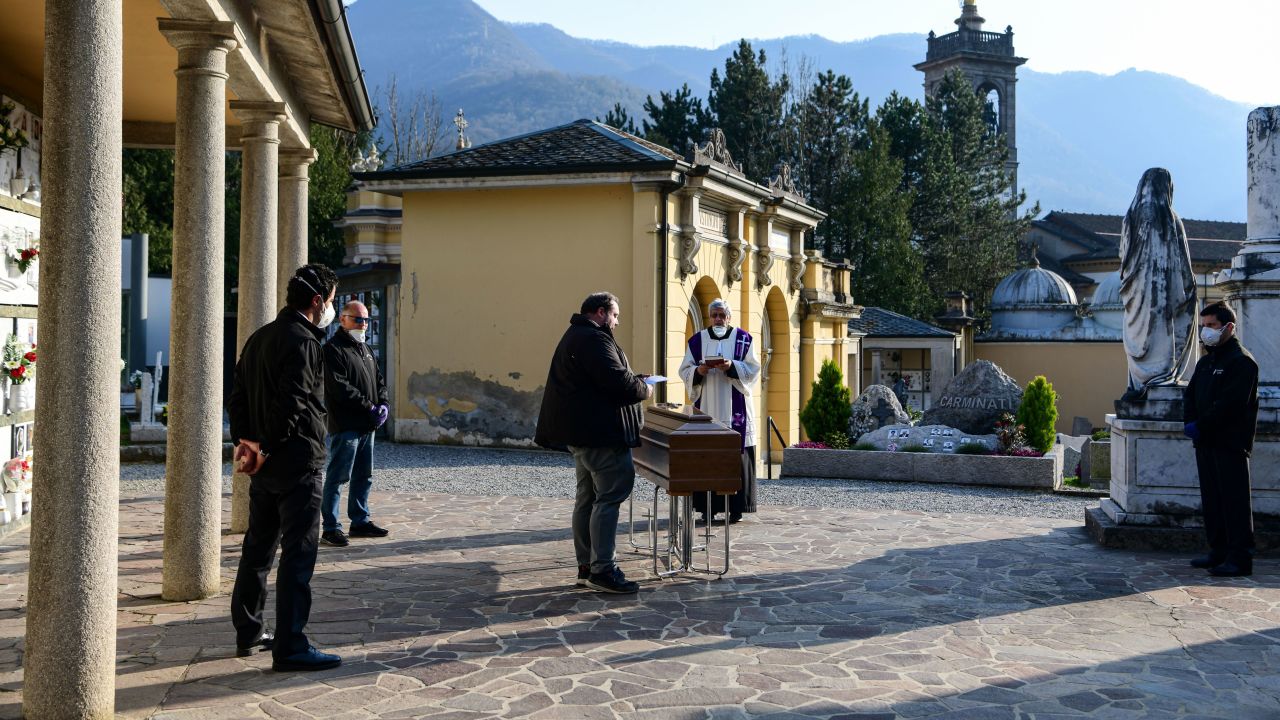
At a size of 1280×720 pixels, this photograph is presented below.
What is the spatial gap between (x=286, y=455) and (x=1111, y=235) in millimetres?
62177

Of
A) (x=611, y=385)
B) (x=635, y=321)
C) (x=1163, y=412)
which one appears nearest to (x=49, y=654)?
(x=611, y=385)

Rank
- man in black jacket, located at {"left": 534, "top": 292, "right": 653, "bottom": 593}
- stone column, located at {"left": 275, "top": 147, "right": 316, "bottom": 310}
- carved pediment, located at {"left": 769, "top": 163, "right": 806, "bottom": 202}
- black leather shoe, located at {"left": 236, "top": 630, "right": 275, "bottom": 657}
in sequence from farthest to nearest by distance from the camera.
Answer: carved pediment, located at {"left": 769, "top": 163, "right": 806, "bottom": 202} < stone column, located at {"left": 275, "top": 147, "right": 316, "bottom": 310} < man in black jacket, located at {"left": 534, "top": 292, "right": 653, "bottom": 593} < black leather shoe, located at {"left": 236, "top": 630, "right": 275, "bottom": 657}

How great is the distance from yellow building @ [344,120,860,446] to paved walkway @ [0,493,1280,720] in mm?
9169

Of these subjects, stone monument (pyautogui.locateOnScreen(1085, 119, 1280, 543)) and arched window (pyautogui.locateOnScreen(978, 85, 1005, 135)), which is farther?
arched window (pyautogui.locateOnScreen(978, 85, 1005, 135))

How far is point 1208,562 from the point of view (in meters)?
8.62

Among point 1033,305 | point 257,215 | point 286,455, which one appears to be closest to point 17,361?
point 257,215

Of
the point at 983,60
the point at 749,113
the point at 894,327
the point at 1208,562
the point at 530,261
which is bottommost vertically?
the point at 1208,562

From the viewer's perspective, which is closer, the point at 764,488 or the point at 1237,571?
the point at 1237,571

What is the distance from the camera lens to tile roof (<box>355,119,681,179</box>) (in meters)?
18.1

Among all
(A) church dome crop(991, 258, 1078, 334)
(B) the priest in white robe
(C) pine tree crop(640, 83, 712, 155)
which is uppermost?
(C) pine tree crop(640, 83, 712, 155)

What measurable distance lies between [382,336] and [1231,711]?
17.7 m

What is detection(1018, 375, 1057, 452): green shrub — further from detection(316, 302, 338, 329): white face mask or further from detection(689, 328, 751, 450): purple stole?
detection(316, 302, 338, 329): white face mask

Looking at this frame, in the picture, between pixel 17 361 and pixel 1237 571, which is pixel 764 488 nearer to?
Answer: pixel 1237 571

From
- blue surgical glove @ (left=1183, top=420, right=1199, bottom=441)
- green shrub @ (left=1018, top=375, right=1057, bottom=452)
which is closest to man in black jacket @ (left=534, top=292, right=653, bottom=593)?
blue surgical glove @ (left=1183, top=420, right=1199, bottom=441)
